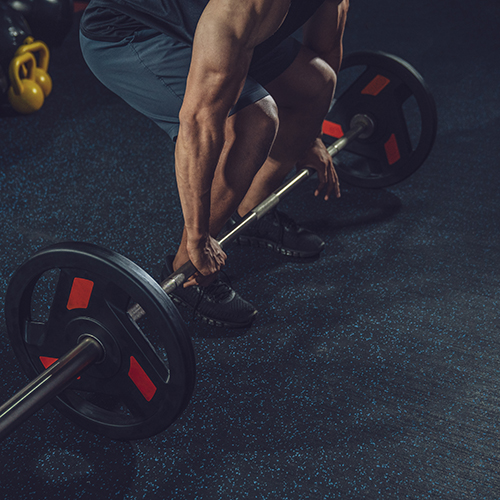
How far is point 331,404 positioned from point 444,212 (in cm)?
81

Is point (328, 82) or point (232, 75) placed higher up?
point (232, 75)

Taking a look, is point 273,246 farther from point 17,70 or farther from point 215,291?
point 17,70

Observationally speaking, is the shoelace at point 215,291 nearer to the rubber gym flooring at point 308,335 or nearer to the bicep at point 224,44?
the rubber gym flooring at point 308,335

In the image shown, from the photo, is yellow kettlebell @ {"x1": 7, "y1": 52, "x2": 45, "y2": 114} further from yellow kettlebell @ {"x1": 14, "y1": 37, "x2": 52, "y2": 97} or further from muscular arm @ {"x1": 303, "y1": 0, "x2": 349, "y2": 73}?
muscular arm @ {"x1": 303, "y1": 0, "x2": 349, "y2": 73}

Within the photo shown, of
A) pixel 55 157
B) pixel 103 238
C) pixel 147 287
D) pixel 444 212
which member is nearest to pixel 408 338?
pixel 444 212

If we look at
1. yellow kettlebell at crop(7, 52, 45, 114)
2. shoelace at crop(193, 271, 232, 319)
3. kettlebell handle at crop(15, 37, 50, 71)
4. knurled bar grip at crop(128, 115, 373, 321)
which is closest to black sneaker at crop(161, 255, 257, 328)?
shoelace at crop(193, 271, 232, 319)

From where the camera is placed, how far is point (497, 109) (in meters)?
2.17

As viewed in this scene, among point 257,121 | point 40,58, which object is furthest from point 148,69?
point 40,58

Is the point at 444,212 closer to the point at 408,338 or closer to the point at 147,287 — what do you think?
the point at 408,338

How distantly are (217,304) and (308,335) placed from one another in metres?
0.21

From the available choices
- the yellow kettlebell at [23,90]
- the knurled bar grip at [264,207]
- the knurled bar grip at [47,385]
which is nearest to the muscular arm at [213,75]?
the knurled bar grip at [264,207]

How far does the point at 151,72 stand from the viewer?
1054 millimetres

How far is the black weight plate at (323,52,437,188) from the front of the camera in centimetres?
152

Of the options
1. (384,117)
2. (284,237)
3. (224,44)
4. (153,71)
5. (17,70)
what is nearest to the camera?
(224,44)
